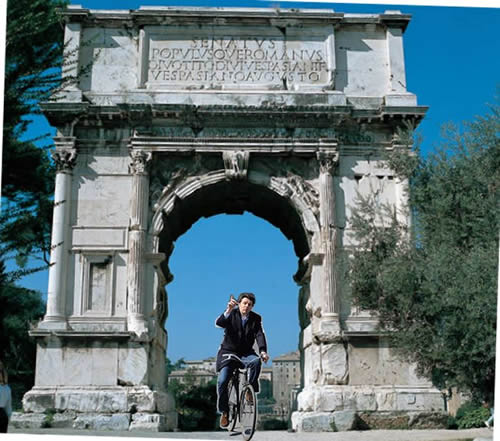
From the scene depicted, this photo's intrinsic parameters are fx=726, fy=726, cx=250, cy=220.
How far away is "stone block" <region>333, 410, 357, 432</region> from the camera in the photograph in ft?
48.0

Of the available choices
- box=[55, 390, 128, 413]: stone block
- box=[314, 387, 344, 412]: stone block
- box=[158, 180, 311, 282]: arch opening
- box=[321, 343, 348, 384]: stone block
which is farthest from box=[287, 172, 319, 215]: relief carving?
box=[55, 390, 128, 413]: stone block

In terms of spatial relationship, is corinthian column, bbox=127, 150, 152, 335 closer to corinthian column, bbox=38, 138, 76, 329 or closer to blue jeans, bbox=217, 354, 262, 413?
corinthian column, bbox=38, 138, 76, 329

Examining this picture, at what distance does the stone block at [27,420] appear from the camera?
572 inches

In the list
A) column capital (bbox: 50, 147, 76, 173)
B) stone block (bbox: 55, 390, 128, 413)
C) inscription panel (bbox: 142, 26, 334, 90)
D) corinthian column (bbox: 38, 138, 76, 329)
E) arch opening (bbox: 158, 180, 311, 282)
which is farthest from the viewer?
inscription panel (bbox: 142, 26, 334, 90)

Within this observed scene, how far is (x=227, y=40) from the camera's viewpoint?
57.8ft

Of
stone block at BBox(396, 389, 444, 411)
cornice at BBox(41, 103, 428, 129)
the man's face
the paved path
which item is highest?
cornice at BBox(41, 103, 428, 129)

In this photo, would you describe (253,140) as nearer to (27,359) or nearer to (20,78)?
(27,359)

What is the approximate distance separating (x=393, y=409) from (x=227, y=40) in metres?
9.36

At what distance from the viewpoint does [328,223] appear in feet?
53.6

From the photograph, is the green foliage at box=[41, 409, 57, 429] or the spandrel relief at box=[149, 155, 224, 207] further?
the spandrel relief at box=[149, 155, 224, 207]

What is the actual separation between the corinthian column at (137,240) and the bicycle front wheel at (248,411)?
7.66 meters

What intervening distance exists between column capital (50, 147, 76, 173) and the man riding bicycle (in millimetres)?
9241

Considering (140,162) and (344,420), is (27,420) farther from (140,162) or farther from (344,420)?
(344,420)

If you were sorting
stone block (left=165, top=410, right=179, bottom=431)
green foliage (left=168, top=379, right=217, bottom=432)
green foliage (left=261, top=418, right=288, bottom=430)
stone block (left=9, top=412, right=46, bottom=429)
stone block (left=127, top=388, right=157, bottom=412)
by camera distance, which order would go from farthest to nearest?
1. green foliage (left=168, top=379, right=217, bottom=432)
2. green foliage (left=261, top=418, right=288, bottom=430)
3. stone block (left=165, top=410, right=179, bottom=431)
4. stone block (left=127, top=388, right=157, bottom=412)
5. stone block (left=9, top=412, right=46, bottom=429)
